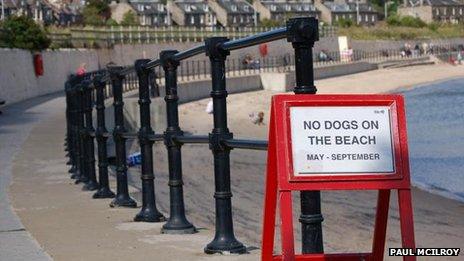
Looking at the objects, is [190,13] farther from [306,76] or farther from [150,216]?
[306,76]

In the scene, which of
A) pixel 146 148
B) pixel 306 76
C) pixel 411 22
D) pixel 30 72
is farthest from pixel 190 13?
pixel 306 76

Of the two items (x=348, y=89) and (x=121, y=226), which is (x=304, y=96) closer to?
(x=121, y=226)

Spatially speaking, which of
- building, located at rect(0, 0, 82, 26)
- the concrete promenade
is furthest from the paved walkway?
building, located at rect(0, 0, 82, 26)

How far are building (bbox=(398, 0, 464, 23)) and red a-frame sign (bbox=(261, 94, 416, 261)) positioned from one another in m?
155

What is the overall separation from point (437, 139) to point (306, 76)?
106ft

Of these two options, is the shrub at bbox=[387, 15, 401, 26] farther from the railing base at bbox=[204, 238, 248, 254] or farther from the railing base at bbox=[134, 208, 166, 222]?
the railing base at bbox=[204, 238, 248, 254]

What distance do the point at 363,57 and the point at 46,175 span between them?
100 metres

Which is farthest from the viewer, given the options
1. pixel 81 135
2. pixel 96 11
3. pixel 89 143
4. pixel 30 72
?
pixel 96 11

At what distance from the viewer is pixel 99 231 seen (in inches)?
335

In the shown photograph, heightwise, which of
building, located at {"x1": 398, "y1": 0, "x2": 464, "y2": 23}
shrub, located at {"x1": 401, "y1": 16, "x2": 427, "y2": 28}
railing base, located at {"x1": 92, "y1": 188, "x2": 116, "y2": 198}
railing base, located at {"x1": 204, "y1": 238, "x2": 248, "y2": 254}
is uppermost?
railing base, located at {"x1": 204, "y1": 238, "x2": 248, "y2": 254}

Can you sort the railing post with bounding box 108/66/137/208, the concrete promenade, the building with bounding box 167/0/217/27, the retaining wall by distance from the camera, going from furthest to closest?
the building with bounding box 167/0/217/27
the retaining wall
the railing post with bounding box 108/66/137/208
the concrete promenade

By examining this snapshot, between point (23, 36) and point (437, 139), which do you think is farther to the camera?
point (23, 36)

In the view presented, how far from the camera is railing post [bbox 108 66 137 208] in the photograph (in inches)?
387

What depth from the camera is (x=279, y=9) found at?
151 metres
